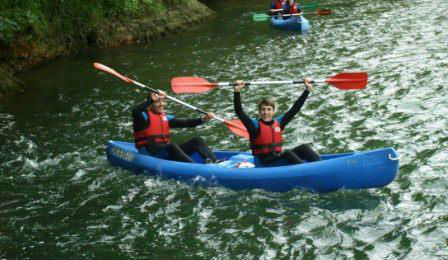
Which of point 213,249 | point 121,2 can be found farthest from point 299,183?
point 121,2

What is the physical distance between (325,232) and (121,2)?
34.4 feet

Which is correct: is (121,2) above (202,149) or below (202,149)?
above

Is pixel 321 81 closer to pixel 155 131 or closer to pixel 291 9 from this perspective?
pixel 155 131

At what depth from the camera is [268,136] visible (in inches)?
273

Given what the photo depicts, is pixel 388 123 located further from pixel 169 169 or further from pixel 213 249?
pixel 213 249

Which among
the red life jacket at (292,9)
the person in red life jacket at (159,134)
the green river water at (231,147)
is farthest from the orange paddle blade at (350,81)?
the red life jacket at (292,9)

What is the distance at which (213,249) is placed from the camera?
5742 mm

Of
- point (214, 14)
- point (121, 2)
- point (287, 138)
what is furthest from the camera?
point (214, 14)

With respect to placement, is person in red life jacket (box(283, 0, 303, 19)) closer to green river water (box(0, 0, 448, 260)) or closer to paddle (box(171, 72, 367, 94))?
green river water (box(0, 0, 448, 260))

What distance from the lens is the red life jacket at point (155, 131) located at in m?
7.60

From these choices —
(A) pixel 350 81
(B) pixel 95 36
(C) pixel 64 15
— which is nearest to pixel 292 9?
(B) pixel 95 36

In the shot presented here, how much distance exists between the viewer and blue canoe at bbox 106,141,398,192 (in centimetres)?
631

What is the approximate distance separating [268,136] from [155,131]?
153 centimetres

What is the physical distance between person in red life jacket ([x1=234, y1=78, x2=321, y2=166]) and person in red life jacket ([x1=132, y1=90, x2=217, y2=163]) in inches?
30.4
